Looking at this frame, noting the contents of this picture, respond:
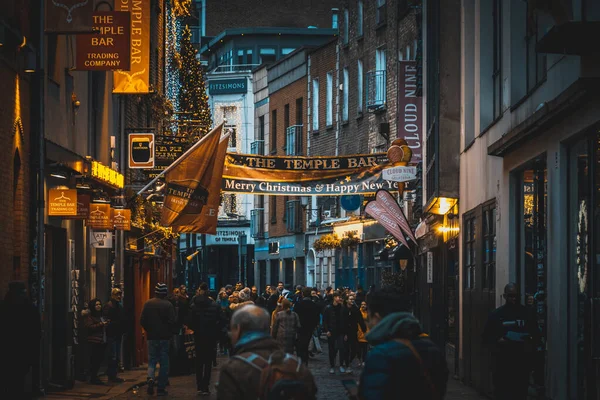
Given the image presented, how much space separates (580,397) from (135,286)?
61.9 feet

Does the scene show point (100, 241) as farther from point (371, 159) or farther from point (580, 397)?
point (580, 397)

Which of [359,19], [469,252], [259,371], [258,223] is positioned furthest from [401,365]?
[258,223]

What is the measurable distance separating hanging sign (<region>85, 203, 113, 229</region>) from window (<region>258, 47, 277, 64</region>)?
1984 inches

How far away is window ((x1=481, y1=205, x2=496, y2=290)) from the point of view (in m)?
20.7

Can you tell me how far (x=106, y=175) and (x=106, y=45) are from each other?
5.04 metres

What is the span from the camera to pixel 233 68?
74.0m

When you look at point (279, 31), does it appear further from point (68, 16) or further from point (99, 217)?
point (68, 16)

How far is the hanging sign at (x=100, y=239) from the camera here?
24.9 metres

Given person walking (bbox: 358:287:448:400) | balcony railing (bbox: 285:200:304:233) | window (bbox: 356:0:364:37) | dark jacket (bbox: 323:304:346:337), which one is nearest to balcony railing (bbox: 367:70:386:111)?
window (bbox: 356:0:364:37)

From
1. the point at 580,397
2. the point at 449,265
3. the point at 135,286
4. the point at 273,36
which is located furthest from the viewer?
the point at 273,36

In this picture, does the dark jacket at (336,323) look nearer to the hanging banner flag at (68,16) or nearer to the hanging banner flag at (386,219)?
the hanging banner flag at (386,219)

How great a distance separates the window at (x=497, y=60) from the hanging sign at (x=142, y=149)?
33.9 ft

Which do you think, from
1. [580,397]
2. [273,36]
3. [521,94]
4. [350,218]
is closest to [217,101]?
[273,36]

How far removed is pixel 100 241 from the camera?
25.0 metres
